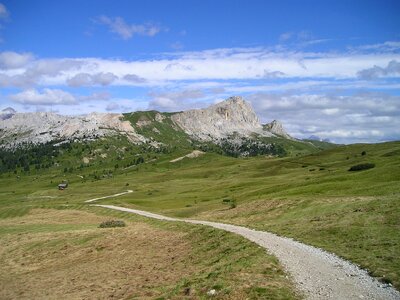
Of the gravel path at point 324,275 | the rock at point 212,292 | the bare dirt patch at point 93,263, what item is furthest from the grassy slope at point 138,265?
the gravel path at point 324,275

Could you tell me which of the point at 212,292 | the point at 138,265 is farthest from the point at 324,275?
the point at 138,265

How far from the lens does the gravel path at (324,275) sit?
844 inches


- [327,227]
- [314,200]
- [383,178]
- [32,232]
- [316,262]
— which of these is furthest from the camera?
[383,178]

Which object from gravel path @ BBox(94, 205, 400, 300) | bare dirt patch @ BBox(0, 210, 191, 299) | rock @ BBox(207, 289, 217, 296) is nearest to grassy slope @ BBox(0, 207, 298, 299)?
bare dirt patch @ BBox(0, 210, 191, 299)

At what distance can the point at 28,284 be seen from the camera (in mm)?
39406

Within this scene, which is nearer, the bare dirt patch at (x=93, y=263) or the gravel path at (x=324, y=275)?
the gravel path at (x=324, y=275)

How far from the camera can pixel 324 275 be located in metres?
25.1

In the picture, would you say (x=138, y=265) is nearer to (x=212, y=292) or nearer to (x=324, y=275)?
(x=212, y=292)

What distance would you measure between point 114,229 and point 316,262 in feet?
123

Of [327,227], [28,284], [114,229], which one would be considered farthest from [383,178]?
[28,284]

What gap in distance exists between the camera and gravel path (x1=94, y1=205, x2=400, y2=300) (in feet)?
70.3

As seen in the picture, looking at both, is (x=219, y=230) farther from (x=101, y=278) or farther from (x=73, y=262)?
(x=73, y=262)

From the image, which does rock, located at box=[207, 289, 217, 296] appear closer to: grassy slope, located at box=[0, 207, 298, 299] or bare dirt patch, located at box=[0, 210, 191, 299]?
grassy slope, located at box=[0, 207, 298, 299]

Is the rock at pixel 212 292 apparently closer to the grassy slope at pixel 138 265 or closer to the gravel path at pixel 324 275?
the grassy slope at pixel 138 265
